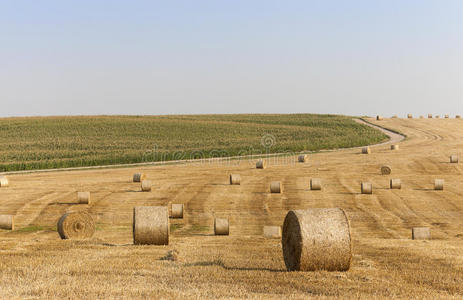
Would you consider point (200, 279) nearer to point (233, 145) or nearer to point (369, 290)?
point (369, 290)

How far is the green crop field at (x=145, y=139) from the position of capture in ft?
222

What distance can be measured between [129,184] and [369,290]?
3260 cm

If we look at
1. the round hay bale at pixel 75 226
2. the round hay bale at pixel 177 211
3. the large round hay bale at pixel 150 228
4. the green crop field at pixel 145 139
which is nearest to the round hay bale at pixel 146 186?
the round hay bale at pixel 177 211

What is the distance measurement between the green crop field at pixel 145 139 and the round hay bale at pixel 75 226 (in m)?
41.3

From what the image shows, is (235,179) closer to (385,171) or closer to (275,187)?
(275,187)

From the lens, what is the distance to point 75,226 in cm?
2241

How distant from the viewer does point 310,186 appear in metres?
39.1

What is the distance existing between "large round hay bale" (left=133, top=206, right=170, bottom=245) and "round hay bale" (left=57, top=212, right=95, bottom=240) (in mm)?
4872

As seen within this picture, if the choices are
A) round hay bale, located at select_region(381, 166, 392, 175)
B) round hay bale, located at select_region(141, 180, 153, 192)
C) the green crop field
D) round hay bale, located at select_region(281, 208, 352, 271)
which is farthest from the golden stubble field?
the green crop field

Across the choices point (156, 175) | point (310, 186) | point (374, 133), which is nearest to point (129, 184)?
point (156, 175)

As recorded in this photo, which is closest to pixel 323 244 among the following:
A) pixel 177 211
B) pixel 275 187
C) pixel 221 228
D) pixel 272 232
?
pixel 272 232

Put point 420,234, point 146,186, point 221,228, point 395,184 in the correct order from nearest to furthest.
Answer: point 420,234, point 221,228, point 395,184, point 146,186

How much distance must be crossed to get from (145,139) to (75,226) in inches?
2495

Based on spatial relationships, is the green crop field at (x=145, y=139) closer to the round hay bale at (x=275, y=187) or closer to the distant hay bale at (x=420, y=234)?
the round hay bale at (x=275, y=187)
